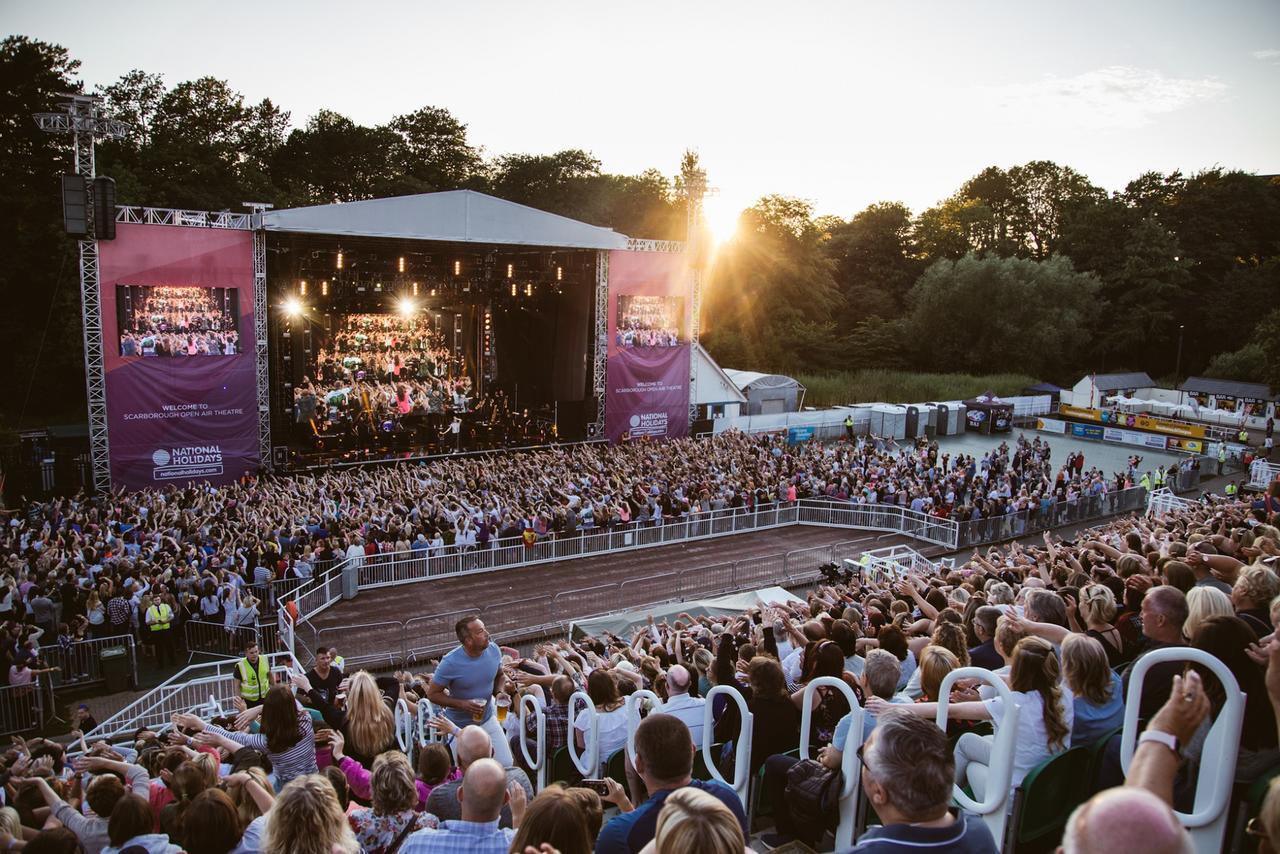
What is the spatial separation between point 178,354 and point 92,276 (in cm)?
240

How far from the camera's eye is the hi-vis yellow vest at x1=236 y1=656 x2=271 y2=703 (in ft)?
25.2

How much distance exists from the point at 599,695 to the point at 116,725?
776 centimetres

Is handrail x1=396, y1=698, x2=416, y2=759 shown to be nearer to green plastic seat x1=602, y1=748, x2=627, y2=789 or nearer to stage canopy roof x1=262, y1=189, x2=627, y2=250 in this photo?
green plastic seat x1=602, y1=748, x2=627, y2=789

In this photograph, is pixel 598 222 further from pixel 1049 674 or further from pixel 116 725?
pixel 1049 674

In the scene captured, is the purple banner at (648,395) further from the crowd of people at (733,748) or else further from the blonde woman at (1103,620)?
the blonde woman at (1103,620)

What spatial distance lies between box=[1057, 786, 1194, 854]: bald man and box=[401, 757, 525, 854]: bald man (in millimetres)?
1893

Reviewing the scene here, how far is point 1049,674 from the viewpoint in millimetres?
3496

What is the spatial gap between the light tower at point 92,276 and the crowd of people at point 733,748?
15.5 metres

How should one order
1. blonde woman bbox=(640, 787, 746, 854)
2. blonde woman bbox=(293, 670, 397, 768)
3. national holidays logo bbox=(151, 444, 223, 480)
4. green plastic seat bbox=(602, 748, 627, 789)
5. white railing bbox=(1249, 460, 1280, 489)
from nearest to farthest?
blonde woman bbox=(640, 787, 746, 854) → blonde woman bbox=(293, 670, 397, 768) → green plastic seat bbox=(602, 748, 627, 789) → national holidays logo bbox=(151, 444, 223, 480) → white railing bbox=(1249, 460, 1280, 489)

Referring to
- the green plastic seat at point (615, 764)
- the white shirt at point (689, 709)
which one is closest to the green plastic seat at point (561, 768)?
the green plastic seat at point (615, 764)

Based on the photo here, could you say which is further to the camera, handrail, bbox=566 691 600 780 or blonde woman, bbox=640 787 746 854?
handrail, bbox=566 691 600 780

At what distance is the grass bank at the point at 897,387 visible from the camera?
142 ft

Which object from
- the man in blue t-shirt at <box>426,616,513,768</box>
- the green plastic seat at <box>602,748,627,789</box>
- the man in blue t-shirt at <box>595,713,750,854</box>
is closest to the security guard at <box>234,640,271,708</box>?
the man in blue t-shirt at <box>426,616,513,768</box>

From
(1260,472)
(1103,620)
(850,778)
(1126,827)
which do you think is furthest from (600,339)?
(1126,827)
